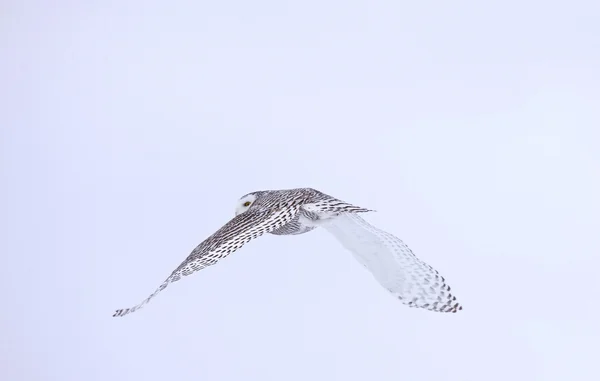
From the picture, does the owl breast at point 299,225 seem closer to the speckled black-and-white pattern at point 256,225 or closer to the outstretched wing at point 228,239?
the speckled black-and-white pattern at point 256,225

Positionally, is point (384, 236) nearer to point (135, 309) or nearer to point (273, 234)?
point (273, 234)

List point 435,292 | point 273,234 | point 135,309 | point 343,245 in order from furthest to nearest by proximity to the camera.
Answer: point 273,234 → point 343,245 → point 435,292 → point 135,309

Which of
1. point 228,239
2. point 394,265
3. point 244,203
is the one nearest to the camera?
point 228,239

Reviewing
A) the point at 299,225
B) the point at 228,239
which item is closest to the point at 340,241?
the point at 299,225

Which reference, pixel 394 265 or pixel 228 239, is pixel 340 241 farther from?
pixel 228 239

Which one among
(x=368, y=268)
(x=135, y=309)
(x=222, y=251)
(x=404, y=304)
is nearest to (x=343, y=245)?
(x=368, y=268)

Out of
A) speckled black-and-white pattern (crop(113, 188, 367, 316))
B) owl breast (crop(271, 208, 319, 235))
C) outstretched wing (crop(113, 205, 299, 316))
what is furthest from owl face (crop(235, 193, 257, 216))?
outstretched wing (crop(113, 205, 299, 316))

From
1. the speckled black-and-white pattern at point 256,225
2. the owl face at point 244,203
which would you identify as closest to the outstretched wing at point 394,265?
the speckled black-and-white pattern at point 256,225
